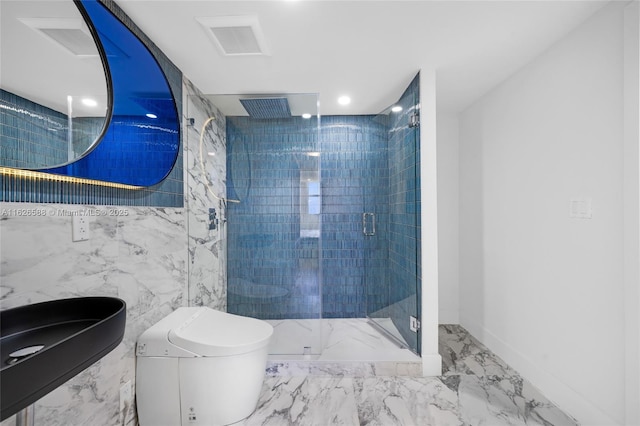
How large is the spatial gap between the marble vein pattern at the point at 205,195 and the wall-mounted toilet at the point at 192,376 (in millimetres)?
608

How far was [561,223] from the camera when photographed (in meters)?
1.76

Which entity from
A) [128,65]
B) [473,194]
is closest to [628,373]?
[473,194]

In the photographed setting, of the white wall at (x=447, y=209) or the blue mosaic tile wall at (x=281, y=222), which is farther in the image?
the white wall at (x=447, y=209)

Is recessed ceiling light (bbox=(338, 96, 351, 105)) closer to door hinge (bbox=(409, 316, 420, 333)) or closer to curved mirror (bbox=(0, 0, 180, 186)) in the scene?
curved mirror (bbox=(0, 0, 180, 186))

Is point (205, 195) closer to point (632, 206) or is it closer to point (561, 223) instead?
point (561, 223)

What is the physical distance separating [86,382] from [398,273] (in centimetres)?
228

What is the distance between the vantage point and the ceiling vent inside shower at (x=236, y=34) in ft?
4.99

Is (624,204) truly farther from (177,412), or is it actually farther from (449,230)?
(177,412)

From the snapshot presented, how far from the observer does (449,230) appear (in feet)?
9.99

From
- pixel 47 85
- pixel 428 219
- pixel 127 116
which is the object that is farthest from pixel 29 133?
pixel 428 219

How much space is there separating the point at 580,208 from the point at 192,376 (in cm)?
239

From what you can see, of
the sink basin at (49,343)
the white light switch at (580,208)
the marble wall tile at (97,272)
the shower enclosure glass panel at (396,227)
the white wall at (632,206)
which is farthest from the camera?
the shower enclosure glass panel at (396,227)

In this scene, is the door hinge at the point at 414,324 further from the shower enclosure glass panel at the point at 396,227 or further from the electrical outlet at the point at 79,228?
the electrical outlet at the point at 79,228

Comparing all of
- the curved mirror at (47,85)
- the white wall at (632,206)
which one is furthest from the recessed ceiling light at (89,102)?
the white wall at (632,206)
